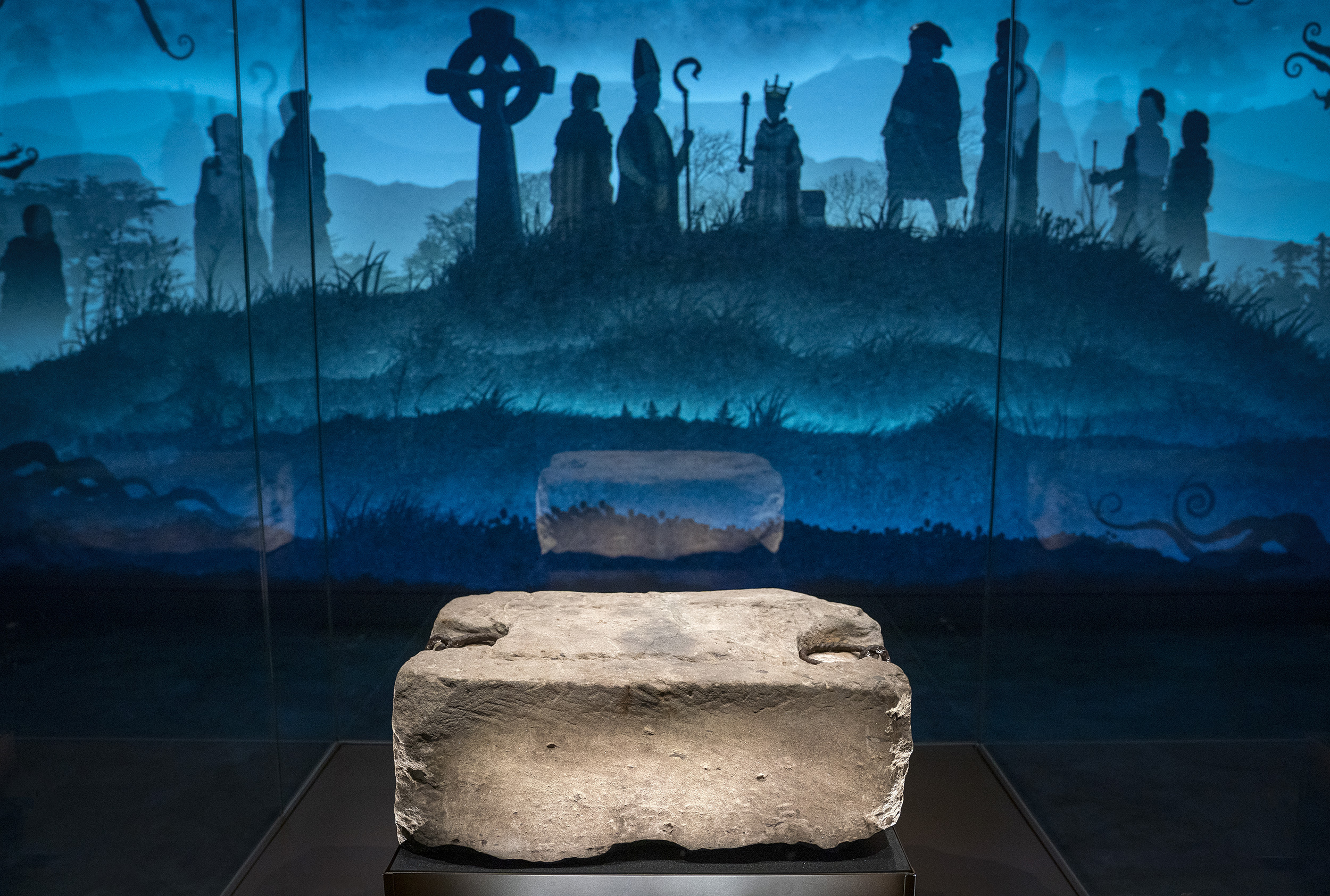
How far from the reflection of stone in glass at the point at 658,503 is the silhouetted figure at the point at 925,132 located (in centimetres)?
87

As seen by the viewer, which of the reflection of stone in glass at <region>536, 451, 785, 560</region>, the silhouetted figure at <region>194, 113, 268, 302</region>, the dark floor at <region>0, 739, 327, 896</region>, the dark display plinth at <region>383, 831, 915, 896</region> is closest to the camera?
the dark floor at <region>0, 739, 327, 896</region>

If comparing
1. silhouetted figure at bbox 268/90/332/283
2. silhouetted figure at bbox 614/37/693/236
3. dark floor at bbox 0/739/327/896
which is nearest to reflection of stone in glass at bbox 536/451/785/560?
silhouetted figure at bbox 614/37/693/236

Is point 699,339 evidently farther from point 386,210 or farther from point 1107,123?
point 1107,123

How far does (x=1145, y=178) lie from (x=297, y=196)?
2.31 metres

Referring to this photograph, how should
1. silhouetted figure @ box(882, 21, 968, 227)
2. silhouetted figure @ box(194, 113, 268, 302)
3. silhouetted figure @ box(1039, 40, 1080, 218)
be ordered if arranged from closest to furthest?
1. silhouetted figure @ box(194, 113, 268, 302)
2. silhouetted figure @ box(1039, 40, 1080, 218)
3. silhouetted figure @ box(882, 21, 968, 227)

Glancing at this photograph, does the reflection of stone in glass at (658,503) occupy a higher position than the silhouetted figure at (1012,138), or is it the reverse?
the silhouetted figure at (1012,138)

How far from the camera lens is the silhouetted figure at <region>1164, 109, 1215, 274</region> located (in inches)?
89.7

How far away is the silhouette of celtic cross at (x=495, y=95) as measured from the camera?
2715mm

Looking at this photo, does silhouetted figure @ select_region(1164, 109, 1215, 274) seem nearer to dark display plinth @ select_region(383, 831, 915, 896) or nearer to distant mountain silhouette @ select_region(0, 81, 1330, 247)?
distant mountain silhouette @ select_region(0, 81, 1330, 247)

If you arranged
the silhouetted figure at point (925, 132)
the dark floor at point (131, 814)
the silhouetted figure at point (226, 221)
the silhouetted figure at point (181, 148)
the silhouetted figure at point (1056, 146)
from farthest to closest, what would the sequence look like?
the silhouetted figure at point (925, 132)
the silhouetted figure at point (1056, 146)
the silhouetted figure at point (226, 221)
the silhouetted figure at point (181, 148)
the dark floor at point (131, 814)

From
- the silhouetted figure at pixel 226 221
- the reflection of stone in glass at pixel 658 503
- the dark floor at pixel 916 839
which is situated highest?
the silhouetted figure at pixel 226 221

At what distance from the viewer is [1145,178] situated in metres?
2.39

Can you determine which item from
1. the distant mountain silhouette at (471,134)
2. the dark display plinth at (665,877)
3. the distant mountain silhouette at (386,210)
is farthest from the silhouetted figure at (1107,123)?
the dark display plinth at (665,877)

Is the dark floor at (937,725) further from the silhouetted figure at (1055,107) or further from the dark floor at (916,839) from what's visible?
the silhouetted figure at (1055,107)
